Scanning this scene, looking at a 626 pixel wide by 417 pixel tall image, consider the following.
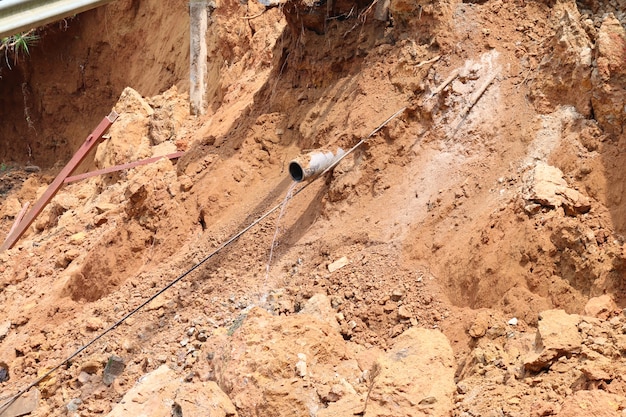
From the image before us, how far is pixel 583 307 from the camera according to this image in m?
4.87

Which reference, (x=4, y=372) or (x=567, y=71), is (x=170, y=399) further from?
(x=567, y=71)

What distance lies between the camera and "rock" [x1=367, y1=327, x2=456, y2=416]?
4.34 meters

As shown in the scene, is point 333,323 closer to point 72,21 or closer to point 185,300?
point 185,300

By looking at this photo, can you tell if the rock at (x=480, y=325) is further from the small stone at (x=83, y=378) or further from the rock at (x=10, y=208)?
the rock at (x=10, y=208)

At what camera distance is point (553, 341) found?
430 cm

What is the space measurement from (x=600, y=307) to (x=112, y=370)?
135 inches

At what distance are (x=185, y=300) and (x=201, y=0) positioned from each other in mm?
5002

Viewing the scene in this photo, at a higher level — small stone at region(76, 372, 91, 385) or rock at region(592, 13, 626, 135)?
rock at region(592, 13, 626, 135)

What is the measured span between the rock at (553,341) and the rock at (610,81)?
1.65 metres

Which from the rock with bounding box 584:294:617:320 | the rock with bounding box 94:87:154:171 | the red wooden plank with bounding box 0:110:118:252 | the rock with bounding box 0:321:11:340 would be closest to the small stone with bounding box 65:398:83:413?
the rock with bounding box 0:321:11:340

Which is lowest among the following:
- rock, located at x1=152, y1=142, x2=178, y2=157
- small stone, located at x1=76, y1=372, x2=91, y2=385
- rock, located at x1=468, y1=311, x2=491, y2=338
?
rock, located at x1=468, y1=311, x2=491, y2=338

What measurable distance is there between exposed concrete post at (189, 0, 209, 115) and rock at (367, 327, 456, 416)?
6.19 m

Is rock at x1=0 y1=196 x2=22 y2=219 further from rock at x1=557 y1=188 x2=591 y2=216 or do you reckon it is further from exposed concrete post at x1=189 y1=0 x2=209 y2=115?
rock at x1=557 y1=188 x2=591 y2=216

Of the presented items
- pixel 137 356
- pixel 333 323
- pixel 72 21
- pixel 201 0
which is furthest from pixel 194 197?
pixel 72 21
